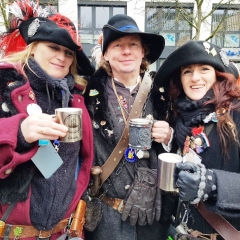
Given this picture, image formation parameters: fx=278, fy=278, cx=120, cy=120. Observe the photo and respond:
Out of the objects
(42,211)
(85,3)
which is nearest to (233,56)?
(85,3)

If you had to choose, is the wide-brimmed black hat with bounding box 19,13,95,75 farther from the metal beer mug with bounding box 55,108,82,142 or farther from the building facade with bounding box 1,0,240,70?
the building facade with bounding box 1,0,240,70

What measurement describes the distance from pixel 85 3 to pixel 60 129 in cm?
1474

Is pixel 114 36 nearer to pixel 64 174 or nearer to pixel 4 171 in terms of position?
pixel 64 174

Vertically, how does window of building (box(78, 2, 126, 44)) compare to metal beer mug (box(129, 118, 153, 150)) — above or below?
above

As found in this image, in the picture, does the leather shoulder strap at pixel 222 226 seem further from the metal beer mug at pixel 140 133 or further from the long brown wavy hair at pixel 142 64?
the long brown wavy hair at pixel 142 64

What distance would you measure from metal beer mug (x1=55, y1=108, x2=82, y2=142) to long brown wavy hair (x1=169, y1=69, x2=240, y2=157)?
931mm

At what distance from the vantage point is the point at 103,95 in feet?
8.16

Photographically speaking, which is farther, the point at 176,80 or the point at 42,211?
the point at 176,80

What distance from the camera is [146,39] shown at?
104 inches

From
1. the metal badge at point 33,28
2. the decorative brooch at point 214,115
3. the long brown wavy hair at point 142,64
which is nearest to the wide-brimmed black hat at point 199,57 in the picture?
the decorative brooch at point 214,115

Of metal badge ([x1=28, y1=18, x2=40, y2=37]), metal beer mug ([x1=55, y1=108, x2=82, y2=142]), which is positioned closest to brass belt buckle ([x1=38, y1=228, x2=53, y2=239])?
metal beer mug ([x1=55, y1=108, x2=82, y2=142])

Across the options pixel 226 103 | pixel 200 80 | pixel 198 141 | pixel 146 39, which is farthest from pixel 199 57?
pixel 146 39

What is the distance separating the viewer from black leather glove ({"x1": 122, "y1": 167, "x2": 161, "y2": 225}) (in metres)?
2.33

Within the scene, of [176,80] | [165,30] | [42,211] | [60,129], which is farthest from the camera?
[165,30]
